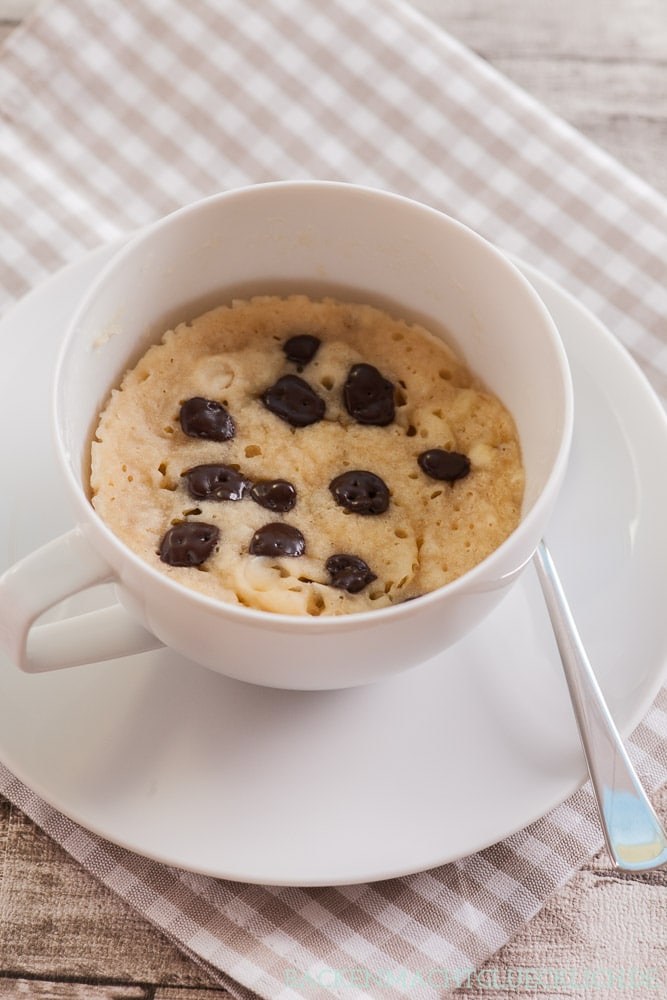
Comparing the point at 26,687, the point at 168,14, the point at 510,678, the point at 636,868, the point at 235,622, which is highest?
the point at 168,14

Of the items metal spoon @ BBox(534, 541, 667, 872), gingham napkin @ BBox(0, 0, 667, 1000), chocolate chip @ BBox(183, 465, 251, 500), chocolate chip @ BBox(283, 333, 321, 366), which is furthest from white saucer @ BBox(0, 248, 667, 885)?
gingham napkin @ BBox(0, 0, 667, 1000)

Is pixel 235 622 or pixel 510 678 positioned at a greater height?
pixel 235 622

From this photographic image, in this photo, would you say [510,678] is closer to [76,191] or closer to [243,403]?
[243,403]

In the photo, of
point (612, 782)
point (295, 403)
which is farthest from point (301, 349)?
point (612, 782)

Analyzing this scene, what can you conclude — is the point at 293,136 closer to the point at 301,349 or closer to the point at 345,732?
the point at 301,349

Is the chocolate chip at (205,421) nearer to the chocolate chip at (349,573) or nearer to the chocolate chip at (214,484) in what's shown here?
the chocolate chip at (214,484)

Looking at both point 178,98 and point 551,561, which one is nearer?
point 551,561

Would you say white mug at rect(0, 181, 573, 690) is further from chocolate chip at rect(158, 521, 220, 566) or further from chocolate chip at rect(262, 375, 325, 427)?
chocolate chip at rect(262, 375, 325, 427)

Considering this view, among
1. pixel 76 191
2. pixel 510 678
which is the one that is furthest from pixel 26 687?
pixel 76 191
